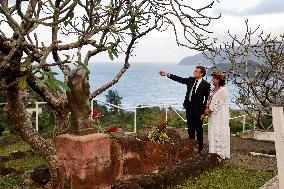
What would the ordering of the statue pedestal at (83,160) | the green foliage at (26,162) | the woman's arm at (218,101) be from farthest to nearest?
the woman's arm at (218,101) → the green foliage at (26,162) → the statue pedestal at (83,160)

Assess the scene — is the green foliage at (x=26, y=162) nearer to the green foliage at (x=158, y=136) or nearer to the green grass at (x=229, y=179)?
the green foliage at (x=158, y=136)

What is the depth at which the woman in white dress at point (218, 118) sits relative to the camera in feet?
35.5

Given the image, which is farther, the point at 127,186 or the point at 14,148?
the point at 14,148

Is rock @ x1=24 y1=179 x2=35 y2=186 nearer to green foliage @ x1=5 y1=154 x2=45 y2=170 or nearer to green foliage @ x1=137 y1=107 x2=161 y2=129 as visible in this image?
green foliage @ x1=5 y1=154 x2=45 y2=170

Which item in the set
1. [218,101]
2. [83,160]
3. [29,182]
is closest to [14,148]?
[29,182]

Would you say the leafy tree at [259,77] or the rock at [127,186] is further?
the leafy tree at [259,77]

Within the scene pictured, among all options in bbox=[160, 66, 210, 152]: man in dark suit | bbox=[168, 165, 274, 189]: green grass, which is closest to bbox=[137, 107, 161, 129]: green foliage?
bbox=[160, 66, 210, 152]: man in dark suit

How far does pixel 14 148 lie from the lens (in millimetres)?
13047

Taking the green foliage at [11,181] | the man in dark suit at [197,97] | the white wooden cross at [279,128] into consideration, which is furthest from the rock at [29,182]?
the white wooden cross at [279,128]

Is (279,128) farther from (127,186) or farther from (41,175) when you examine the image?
(41,175)

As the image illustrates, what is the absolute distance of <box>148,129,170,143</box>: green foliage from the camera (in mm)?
9500

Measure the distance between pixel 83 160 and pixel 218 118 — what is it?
530 cm

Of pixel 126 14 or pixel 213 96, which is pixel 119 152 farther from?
pixel 213 96

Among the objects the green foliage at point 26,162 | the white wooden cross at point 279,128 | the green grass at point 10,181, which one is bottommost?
the green grass at point 10,181
